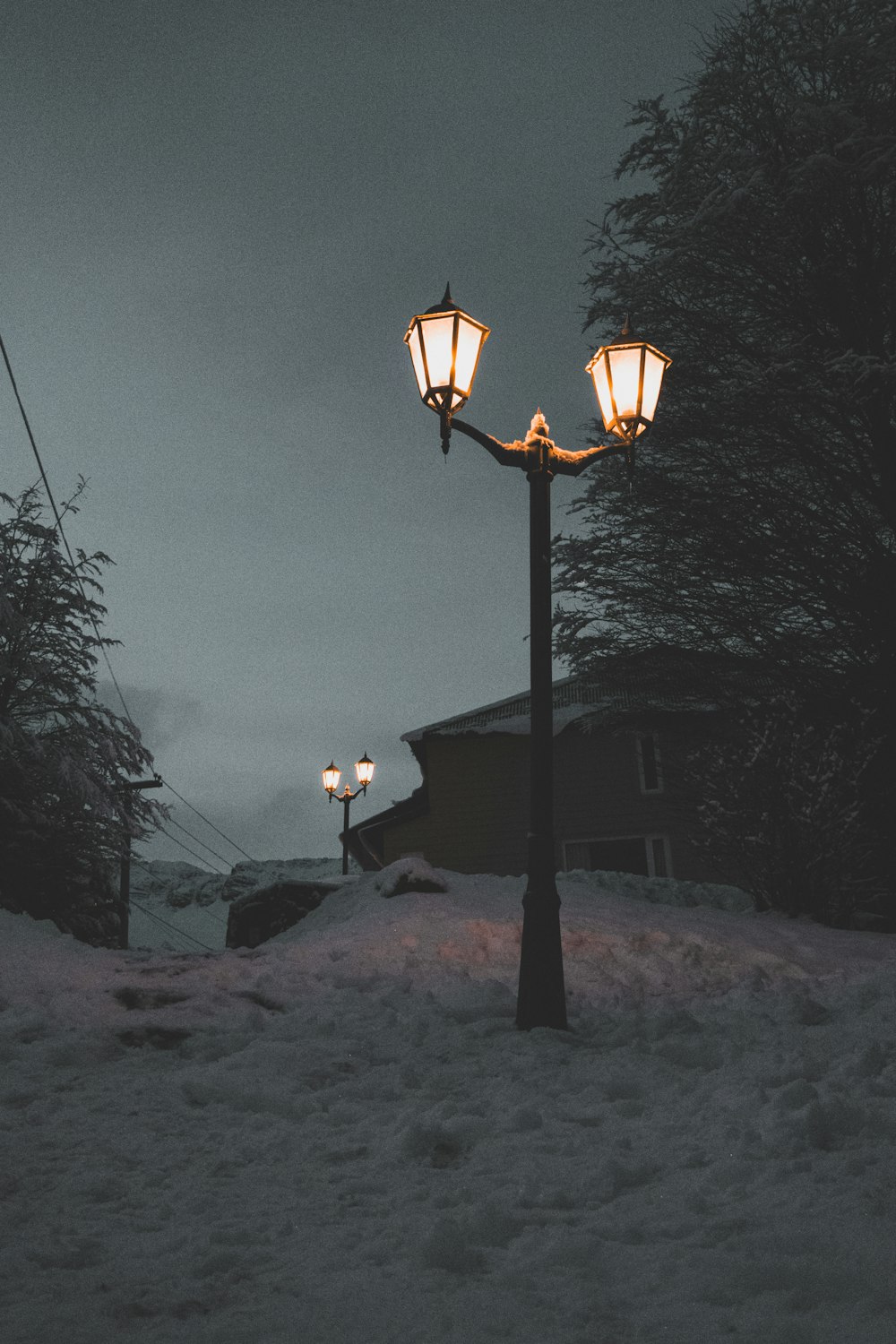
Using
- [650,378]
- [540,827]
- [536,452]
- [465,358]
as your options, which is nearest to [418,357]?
[465,358]

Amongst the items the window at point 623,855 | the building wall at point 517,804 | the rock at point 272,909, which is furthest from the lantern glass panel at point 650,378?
the window at point 623,855

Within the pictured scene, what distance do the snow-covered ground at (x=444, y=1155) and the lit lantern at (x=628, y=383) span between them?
445cm

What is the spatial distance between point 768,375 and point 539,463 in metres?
5.12

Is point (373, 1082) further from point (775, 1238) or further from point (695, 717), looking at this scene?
point (695, 717)

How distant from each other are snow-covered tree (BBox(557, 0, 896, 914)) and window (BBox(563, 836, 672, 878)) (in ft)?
32.2

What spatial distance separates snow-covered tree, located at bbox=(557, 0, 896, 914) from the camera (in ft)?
32.7

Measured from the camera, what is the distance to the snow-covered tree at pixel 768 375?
9.95 meters

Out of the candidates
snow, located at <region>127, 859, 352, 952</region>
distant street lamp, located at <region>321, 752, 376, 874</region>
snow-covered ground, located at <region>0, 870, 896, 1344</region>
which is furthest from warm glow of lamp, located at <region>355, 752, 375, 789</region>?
snow, located at <region>127, 859, 352, 952</region>

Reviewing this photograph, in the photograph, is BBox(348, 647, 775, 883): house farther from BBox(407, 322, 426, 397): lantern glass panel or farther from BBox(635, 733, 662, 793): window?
BBox(407, 322, 426, 397): lantern glass panel

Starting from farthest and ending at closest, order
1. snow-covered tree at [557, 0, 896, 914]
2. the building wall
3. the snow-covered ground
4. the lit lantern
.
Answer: the building wall < snow-covered tree at [557, 0, 896, 914] < the lit lantern < the snow-covered ground

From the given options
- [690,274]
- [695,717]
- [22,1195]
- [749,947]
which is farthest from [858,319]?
[22,1195]

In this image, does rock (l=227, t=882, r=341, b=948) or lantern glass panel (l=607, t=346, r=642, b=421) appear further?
rock (l=227, t=882, r=341, b=948)

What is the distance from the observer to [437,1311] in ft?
8.87

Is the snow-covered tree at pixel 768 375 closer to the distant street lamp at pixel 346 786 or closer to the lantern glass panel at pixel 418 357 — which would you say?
the lantern glass panel at pixel 418 357
